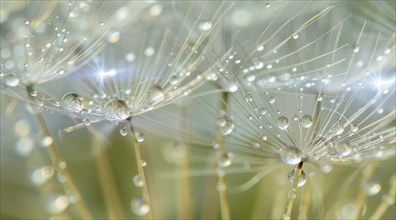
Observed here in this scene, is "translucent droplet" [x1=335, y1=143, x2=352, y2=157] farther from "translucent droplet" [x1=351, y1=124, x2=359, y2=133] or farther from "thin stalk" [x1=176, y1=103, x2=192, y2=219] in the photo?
"thin stalk" [x1=176, y1=103, x2=192, y2=219]

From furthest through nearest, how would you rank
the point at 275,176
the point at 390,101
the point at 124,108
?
the point at 275,176 < the point at 390,101 < the point at 124,108

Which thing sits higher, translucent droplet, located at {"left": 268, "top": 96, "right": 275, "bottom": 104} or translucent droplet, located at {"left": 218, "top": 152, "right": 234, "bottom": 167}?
translucent droplet, located at {"left": 268, "top": 96, "right": 275, "bottom": 104}

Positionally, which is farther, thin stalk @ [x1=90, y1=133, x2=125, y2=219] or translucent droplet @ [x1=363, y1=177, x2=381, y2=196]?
thin stalk @ [x1=90, y1=133, x2=125, y2=219]

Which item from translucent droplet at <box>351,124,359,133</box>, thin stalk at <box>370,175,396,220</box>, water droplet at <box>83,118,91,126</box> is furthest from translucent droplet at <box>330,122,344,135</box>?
water droplet at <box>83,118,91,126</box>

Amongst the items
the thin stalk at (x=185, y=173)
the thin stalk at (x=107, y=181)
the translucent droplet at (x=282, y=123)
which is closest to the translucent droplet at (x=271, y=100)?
the translucent droplet at (x=282, y=123)

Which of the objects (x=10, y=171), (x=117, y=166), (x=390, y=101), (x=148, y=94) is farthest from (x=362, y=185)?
(x=10, y=171)

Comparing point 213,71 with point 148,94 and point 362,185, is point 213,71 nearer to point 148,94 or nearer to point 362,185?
point 148,94

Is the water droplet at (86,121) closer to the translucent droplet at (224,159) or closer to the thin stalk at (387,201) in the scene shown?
the translucent droplet at (224,159)
